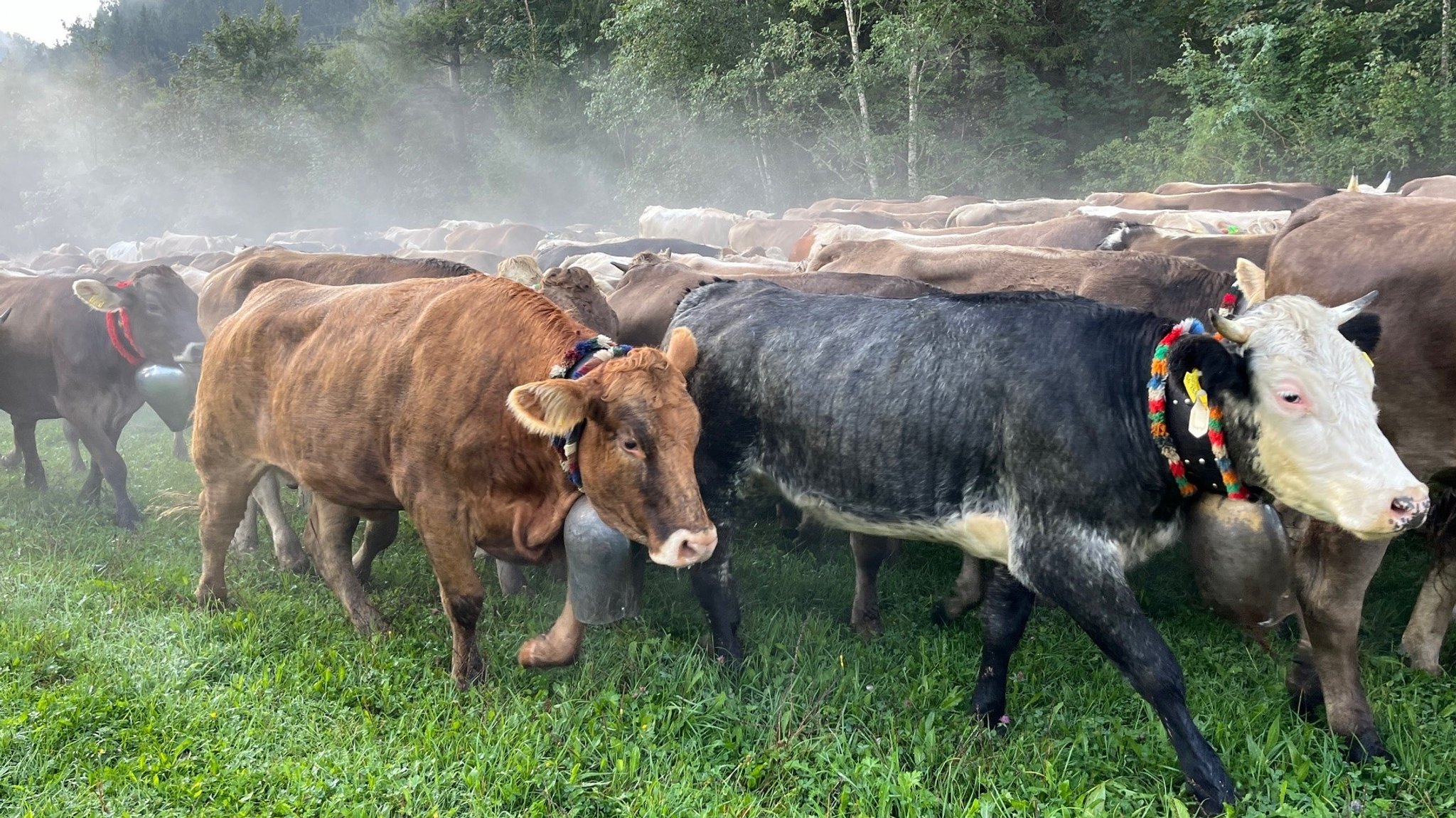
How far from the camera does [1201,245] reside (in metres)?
8.06

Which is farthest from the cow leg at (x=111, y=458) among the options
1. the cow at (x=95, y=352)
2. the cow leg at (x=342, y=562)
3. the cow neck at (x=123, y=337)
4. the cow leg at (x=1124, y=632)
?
the cow leg at (x=1124, y=632)

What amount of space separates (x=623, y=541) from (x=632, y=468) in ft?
1.28

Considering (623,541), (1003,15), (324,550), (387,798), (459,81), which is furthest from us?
(459,81)

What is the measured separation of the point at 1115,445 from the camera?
371 cm

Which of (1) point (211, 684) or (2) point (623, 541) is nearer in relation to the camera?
(2) point (623, 541)

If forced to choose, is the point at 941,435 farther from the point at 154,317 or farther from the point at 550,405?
the point at 154,317

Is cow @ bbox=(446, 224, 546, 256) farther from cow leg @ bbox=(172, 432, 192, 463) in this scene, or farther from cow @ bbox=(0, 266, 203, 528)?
cow @ bbox=(0, 266, 203, 528)

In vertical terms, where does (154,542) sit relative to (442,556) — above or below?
below

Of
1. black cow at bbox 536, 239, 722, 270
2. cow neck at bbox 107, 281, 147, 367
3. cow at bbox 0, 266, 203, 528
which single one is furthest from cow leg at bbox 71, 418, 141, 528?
black cow at bbox 536, 239, 722, 270

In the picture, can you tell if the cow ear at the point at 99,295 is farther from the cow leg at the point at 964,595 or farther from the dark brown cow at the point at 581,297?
the cow leg at the point at 964,595

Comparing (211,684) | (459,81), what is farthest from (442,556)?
(459,81)

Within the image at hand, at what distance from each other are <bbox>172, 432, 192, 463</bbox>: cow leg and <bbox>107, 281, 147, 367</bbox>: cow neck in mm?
2199

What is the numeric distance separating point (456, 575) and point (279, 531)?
2695 mm

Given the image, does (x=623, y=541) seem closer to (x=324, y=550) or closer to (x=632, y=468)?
(x=632, y=468)
